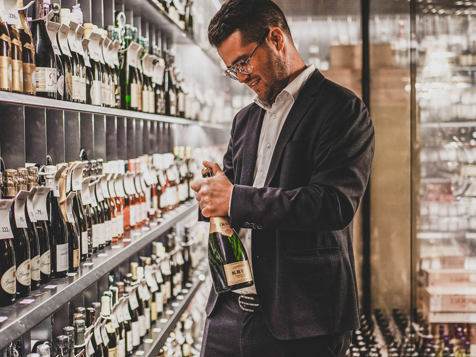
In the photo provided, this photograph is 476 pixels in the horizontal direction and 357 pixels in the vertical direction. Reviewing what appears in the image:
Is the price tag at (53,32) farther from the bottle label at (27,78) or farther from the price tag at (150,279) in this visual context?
the price tag at (150,279)

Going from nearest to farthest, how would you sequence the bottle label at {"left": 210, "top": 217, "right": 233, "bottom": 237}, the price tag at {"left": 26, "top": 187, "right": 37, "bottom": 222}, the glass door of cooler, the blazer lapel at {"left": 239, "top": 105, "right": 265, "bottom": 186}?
the price tag at {"left": 26, "top": 187, "right": 37, "bottom": 222} → the blazer lapel at {"left": 239, "top": 105, "right": 265, "bottom": 186} → the bottle label at {"left": 210, "top": 217, "right": 233, "bottom": 237} → the glass door of cooler

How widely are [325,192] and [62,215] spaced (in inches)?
39.7

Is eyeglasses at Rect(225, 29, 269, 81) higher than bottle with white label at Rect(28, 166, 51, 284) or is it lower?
higher

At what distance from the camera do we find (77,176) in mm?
2070

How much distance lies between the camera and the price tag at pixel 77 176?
2.05 meters

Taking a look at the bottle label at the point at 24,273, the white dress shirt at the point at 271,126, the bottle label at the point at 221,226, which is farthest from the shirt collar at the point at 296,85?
the bottle label at the point at 24,273

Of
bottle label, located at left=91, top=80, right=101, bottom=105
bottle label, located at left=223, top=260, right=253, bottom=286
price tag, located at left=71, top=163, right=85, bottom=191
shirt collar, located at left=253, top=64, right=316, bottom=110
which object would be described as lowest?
bottle label, located at left=223, top=260, right=253, bottom=286

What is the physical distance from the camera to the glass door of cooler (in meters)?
3.42

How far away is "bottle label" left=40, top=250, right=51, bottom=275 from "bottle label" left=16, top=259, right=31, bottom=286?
116 millimetres

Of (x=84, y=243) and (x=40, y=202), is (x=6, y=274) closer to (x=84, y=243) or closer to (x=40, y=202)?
(x=40, y=202)

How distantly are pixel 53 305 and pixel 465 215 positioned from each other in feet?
8.65

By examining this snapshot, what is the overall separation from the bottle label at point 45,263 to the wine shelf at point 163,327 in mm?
1031

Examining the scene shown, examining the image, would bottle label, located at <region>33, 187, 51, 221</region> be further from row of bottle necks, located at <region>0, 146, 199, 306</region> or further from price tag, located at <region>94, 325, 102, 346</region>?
price tag, located at <region>94, 325, 102, 346</region>

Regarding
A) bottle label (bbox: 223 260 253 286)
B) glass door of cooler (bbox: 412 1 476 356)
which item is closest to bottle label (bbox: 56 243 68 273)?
bottle label (bbox: 223 260 253 286)
